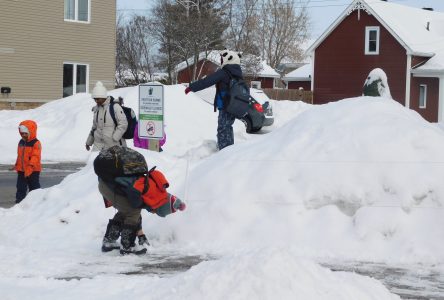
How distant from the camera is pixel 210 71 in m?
59.5

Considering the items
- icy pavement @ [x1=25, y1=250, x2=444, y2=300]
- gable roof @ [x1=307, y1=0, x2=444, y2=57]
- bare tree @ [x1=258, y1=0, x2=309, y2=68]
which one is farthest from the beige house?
bare tree @ [x1=258, y1=0, x2=309, y2=68]

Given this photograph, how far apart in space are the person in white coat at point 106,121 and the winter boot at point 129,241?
296 cm

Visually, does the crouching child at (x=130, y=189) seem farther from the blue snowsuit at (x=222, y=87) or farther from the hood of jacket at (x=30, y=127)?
the hood of jacket at (x=30, y=127)

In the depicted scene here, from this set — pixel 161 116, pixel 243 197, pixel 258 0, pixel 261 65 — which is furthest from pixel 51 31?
pixel 258 0

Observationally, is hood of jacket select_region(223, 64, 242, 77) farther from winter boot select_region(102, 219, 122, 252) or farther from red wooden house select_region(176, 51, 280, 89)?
red wooden house select_region(176, 51, 280, 89)

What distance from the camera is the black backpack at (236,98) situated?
36.8 ft

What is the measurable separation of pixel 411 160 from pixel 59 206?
170 inches

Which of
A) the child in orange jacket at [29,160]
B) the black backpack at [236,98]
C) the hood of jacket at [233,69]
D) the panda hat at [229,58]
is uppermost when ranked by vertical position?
the panda hat at [229,58]

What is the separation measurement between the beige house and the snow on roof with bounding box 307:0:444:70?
17.3m

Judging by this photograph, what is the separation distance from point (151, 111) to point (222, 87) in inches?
90.9

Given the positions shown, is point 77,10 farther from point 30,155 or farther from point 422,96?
point 422,96

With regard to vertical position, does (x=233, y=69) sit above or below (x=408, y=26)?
below

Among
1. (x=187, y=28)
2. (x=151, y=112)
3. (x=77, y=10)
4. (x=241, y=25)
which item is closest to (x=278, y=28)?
(x=241, y=25)

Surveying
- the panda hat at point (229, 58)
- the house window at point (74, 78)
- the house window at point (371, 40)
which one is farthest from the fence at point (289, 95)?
the panda hat at point (229, 58)
